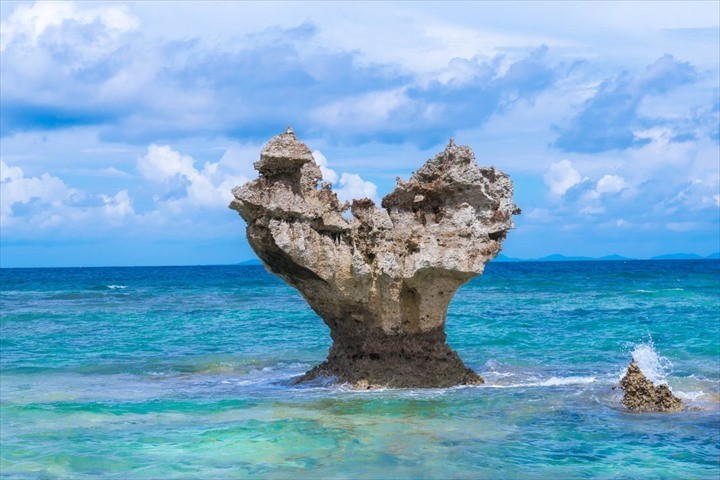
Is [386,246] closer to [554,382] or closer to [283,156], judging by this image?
[283,156]

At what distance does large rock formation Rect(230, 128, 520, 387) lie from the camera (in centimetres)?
1289

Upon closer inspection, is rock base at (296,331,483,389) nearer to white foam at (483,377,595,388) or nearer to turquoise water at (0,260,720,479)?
turquoise water at (0,260,720,479)

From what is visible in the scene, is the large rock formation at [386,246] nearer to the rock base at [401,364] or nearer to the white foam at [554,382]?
the rock base at [401,364]

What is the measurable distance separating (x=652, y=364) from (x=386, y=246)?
638 cm

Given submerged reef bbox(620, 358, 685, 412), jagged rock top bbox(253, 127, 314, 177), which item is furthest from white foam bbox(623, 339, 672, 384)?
jagged rock top bbox(253, 127, 314, 177)

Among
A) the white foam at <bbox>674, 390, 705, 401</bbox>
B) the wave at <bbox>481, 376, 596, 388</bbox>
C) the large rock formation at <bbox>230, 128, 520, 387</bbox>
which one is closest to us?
the large rock formation at <bbox>230, 128, 520, 387</bbox>

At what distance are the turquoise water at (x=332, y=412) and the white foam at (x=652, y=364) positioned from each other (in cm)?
7

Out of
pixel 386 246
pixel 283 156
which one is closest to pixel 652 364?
pixel 386 246

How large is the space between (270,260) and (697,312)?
65.9 ft

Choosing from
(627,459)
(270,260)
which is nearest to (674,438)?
Answer: (627,459)

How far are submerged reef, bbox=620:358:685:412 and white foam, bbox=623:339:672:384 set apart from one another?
7.39 ft

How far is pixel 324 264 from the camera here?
13016mm

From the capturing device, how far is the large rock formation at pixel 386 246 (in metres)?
12.9

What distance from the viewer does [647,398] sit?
1206 centimetres
